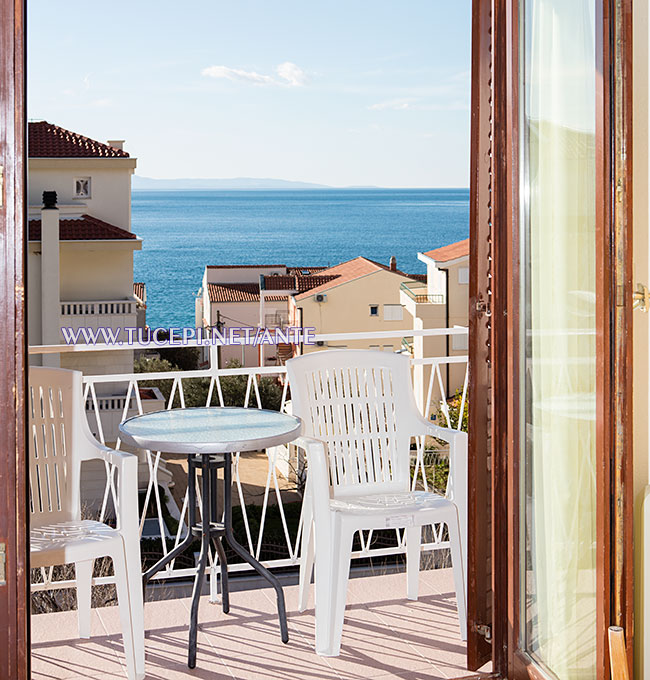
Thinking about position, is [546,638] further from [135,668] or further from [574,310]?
[135,668]

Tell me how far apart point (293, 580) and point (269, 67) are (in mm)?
26611

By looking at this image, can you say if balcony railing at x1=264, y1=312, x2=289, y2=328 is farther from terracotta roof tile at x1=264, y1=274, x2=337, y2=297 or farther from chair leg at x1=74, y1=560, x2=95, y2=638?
chair leg at x1=74, y1=560, x2=95, y2=638

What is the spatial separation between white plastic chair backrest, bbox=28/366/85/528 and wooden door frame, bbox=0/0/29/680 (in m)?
1.05

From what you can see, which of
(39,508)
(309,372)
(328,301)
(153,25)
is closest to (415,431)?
(309,372)

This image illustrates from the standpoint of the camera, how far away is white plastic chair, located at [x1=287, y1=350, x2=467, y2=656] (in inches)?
104

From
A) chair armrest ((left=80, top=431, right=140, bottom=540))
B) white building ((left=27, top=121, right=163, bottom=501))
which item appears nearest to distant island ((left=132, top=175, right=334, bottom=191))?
white building ((left=27, top=121, right=163, bottom=501))

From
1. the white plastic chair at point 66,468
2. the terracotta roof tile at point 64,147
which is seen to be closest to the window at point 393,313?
the terracotta roof tile at point 64,147

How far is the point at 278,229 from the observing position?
4091cm

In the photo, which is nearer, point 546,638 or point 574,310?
point 574,310

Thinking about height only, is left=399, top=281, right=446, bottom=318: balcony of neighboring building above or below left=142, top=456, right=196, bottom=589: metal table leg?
above

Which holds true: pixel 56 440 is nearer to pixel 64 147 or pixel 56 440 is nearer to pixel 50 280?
pixel 50 280

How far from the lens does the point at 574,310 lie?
2.02 m

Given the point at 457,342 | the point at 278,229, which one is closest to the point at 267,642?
the point at 457,342

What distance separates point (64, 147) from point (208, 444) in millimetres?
17813
